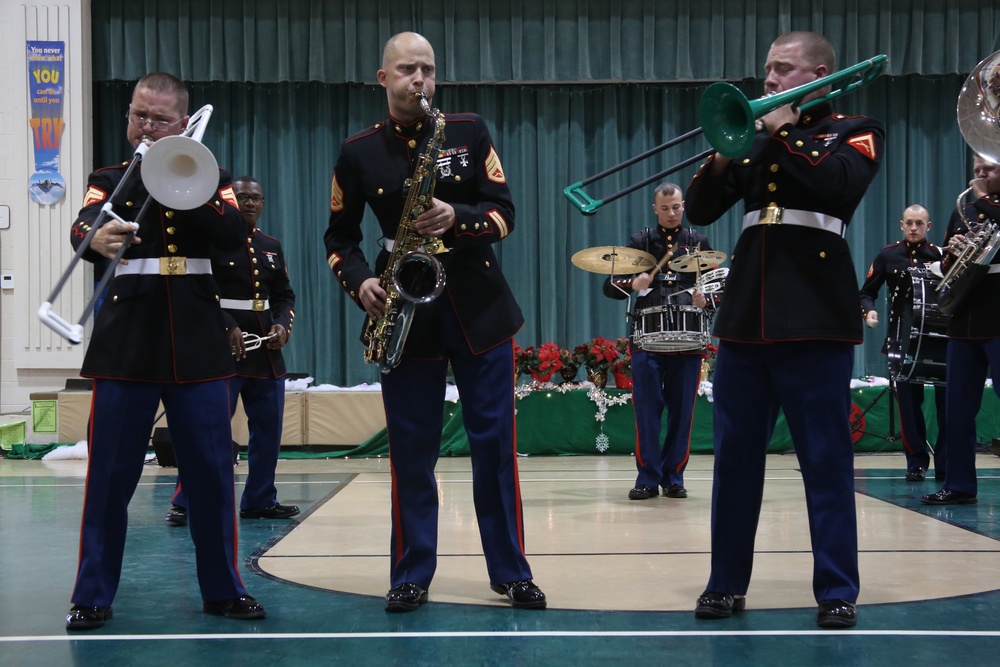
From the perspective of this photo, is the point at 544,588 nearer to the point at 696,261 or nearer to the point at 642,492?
the point at 642,492

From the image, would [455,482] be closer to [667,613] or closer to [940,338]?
[940,338]

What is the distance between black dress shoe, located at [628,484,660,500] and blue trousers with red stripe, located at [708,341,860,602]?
110 inches

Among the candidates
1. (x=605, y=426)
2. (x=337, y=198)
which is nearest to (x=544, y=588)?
(x=337, y=198)

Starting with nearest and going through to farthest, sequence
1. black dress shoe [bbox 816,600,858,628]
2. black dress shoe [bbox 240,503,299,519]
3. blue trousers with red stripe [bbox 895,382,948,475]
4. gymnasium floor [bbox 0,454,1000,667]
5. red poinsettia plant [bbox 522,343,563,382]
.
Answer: gymnasium floor [bbox 0,454,1000,667]
black dress shoe [bbox 816,600,858,628]
black dress shoe [bbox 240,503,299,519]
blue trousers with red stripe [bbox 895,382,948,475]
red poinsettia plant [bbox 522,343,563,382]

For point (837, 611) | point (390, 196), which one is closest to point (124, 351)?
point (390, 196)

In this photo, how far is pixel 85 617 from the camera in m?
3.18

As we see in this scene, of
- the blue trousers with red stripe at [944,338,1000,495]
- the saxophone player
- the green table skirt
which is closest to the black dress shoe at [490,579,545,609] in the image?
the saxophone player

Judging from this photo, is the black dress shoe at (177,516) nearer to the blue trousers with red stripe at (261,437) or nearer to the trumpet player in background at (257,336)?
the trumpet player in background at (257,336)

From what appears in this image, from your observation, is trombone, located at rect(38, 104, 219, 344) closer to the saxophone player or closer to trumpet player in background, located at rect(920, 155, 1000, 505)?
the saxophone player

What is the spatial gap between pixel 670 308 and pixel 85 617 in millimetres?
3668

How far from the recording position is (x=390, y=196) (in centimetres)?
344

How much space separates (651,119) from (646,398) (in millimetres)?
6006

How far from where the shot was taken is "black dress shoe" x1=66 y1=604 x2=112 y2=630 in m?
3.15

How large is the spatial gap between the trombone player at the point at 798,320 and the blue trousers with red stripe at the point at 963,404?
288cm
